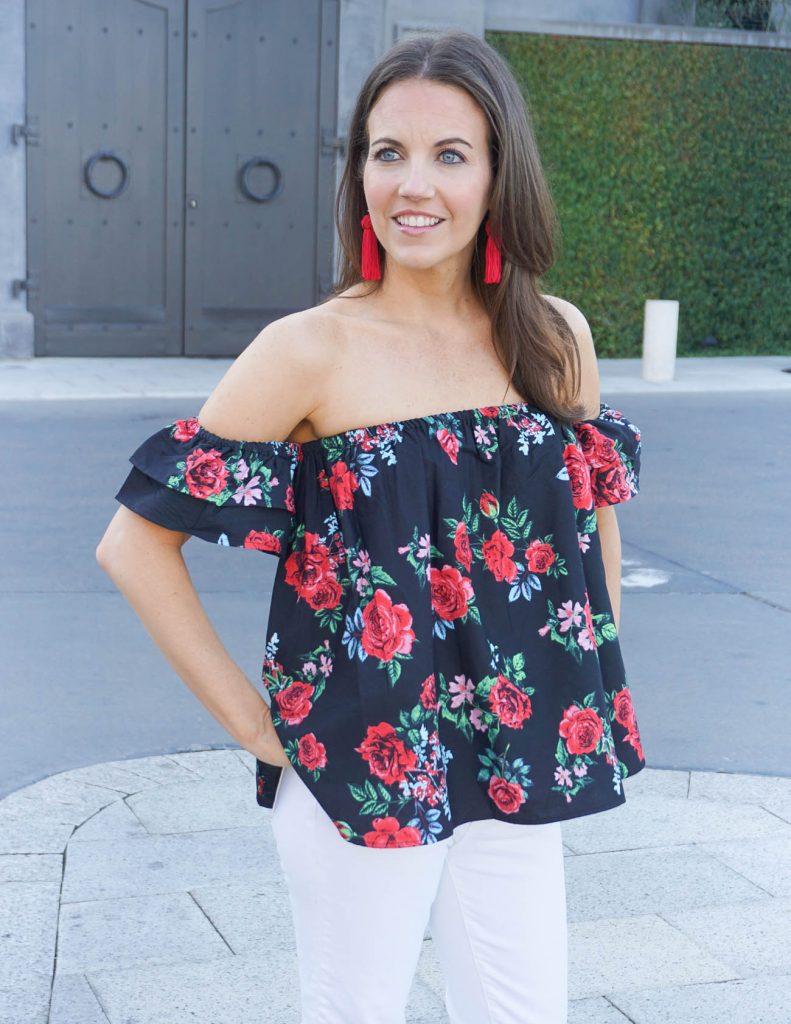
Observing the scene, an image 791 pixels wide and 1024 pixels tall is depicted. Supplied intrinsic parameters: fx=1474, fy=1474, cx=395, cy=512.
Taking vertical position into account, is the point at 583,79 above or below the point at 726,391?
above

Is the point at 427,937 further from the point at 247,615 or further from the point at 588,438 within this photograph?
the point at 247,615

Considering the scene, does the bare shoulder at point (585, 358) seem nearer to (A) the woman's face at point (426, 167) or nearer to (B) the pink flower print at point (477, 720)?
(A) the woman's face at point (426, 167)

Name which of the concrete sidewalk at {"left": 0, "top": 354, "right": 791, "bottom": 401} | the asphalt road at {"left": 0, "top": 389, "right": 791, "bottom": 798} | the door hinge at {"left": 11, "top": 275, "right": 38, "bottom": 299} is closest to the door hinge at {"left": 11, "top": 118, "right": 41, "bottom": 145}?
the door hinge at {"left": 11, "top": 275, "right": 38, "bottom": 299}

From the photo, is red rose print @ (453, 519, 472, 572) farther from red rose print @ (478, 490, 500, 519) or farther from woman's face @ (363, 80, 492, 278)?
woman's face @ (363, 80, 492, 278)

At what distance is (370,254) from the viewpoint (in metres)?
2.13

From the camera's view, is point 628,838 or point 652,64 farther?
point 652,64

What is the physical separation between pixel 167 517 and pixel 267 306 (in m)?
12.6

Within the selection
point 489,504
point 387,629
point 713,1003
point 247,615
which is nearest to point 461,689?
point 387,629

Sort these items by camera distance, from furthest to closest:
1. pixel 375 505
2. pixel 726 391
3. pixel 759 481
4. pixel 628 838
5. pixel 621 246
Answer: pixel 621 246 → pixel 726 391 → pixel 759 481 → pixel 628 838 → pixel 375 505

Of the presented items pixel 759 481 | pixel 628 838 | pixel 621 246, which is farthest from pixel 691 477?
pixel 621 246

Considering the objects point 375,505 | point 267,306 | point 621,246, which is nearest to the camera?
point 375,505

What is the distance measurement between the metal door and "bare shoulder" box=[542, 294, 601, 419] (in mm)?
11931

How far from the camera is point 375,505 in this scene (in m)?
1.92

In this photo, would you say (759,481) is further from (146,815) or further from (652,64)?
(652,64)
